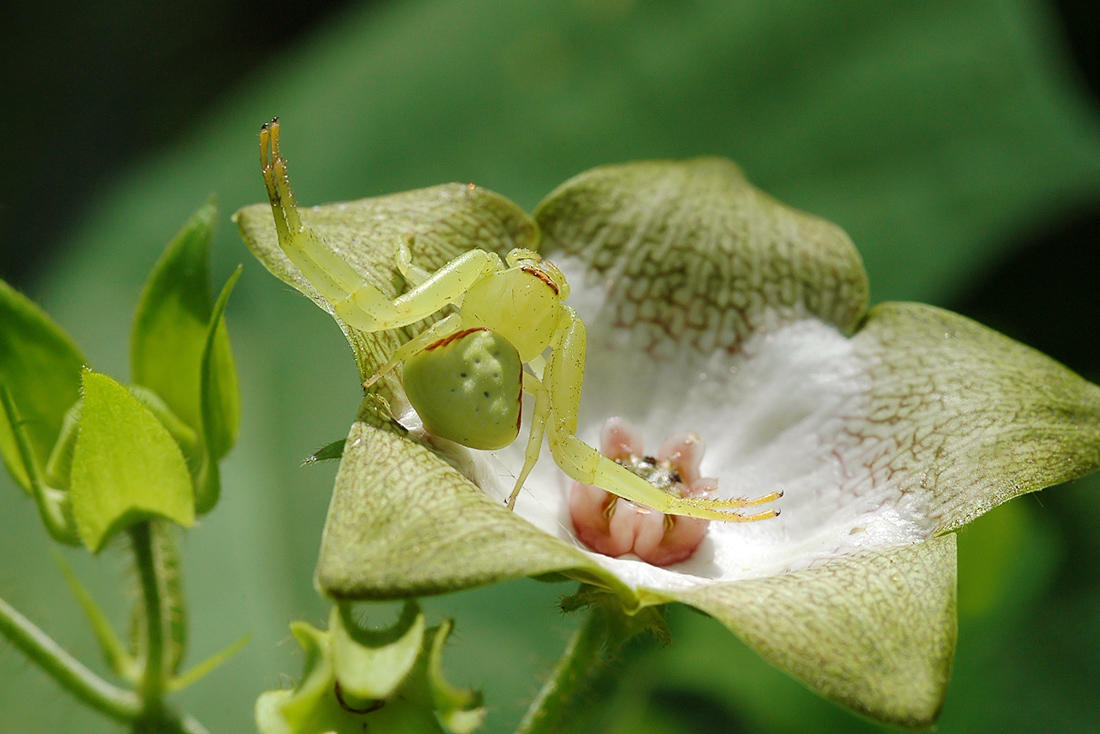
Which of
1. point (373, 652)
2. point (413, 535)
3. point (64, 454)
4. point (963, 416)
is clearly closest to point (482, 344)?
point (413, 535)

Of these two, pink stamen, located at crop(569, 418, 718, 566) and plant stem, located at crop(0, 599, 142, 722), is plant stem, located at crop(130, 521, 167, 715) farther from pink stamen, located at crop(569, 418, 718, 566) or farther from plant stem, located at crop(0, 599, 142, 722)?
pink stamen, located at crop(569, 418, 718, 566)

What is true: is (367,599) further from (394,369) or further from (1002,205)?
(1002,205)

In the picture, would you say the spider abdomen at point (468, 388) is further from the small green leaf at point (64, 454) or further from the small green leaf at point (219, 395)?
the small green leaf at point (64, 454)

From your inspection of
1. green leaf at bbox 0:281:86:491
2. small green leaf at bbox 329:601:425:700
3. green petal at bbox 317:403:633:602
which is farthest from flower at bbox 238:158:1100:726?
green leaf at bbox 0:281:86:491

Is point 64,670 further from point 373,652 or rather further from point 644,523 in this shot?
point 644,523

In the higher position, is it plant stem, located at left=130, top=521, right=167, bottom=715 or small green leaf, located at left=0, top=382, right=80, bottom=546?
small green leaf, located at left=0, top=382, right=80, bottom=546
